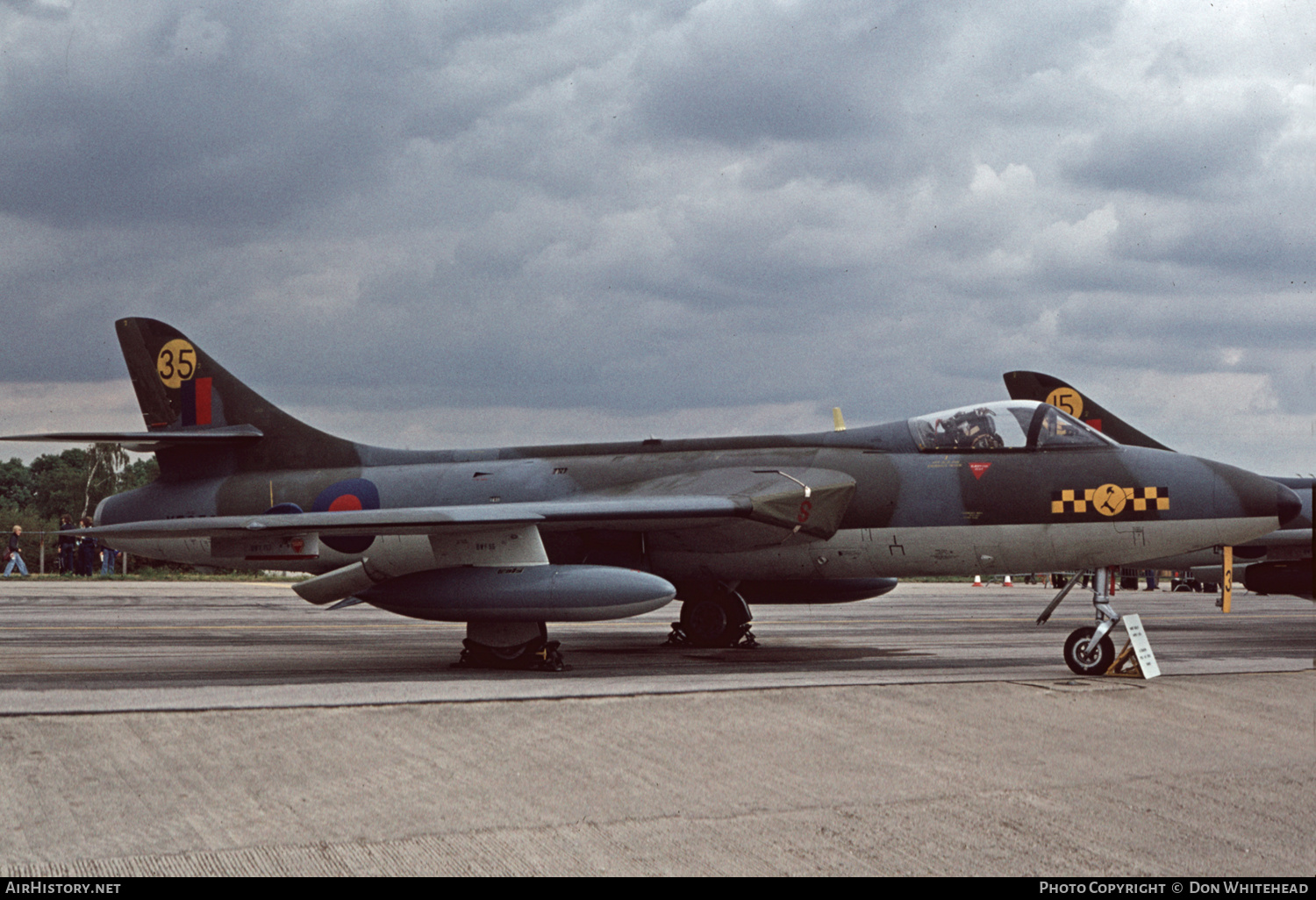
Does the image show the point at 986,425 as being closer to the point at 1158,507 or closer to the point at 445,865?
the point at 1158,507

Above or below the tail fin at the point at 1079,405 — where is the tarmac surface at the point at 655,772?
below

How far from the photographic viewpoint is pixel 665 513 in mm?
12531

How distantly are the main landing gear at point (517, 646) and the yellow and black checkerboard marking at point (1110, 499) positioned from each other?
555 cm

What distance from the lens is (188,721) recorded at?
751cm

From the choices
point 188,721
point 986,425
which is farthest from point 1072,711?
point 188,721

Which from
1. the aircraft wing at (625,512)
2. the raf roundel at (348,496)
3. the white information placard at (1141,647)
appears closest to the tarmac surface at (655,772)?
the white information placard at (1141,647)

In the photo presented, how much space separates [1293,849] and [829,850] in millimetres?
2492

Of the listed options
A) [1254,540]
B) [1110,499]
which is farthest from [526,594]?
[1254,540]

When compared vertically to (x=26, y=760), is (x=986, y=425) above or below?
above

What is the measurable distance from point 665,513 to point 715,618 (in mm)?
3161

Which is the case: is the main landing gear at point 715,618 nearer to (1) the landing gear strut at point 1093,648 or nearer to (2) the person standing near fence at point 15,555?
(1) the landing gear strut at point 1093,648

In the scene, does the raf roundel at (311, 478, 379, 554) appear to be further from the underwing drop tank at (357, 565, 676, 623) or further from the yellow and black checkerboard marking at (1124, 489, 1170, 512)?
the yellow and black checkerboard marking at (1124, 489, 1170, 512)

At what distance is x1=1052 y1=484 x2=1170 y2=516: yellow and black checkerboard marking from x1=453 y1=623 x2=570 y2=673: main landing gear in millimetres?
5546

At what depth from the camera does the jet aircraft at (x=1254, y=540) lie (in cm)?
1788
